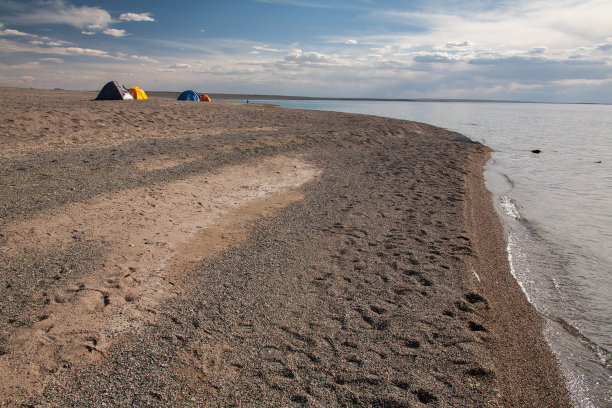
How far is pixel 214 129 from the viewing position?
55.1ft

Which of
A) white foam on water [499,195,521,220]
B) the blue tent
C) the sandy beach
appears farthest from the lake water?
the blue tent

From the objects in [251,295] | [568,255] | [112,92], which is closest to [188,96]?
[112,92]

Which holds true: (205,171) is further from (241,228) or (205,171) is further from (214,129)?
(214,129)

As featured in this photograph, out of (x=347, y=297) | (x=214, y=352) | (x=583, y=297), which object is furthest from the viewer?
(x=583, y=297)

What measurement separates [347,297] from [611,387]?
2723 millimetres

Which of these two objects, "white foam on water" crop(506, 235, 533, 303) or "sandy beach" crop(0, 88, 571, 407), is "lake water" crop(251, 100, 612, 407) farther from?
"sandy beach" crop(0, 88, 571, 407)

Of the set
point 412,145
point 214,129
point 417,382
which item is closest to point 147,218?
point 417,382

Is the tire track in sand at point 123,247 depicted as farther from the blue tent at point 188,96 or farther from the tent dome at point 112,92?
the blue tent at point 188,96

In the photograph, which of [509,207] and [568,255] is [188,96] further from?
[568,255]

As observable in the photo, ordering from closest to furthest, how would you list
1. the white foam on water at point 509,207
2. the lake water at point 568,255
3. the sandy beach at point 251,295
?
the sandy beach at point 251,295, the lake water at point 568,255, the white foam on water at point 509,207

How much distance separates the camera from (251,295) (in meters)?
4.33

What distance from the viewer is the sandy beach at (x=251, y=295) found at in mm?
3031

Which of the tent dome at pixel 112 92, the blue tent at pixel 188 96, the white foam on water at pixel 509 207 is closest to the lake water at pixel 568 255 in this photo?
the white foam on water at pixel 509 207

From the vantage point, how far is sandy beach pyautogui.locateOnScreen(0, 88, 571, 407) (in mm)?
3031
